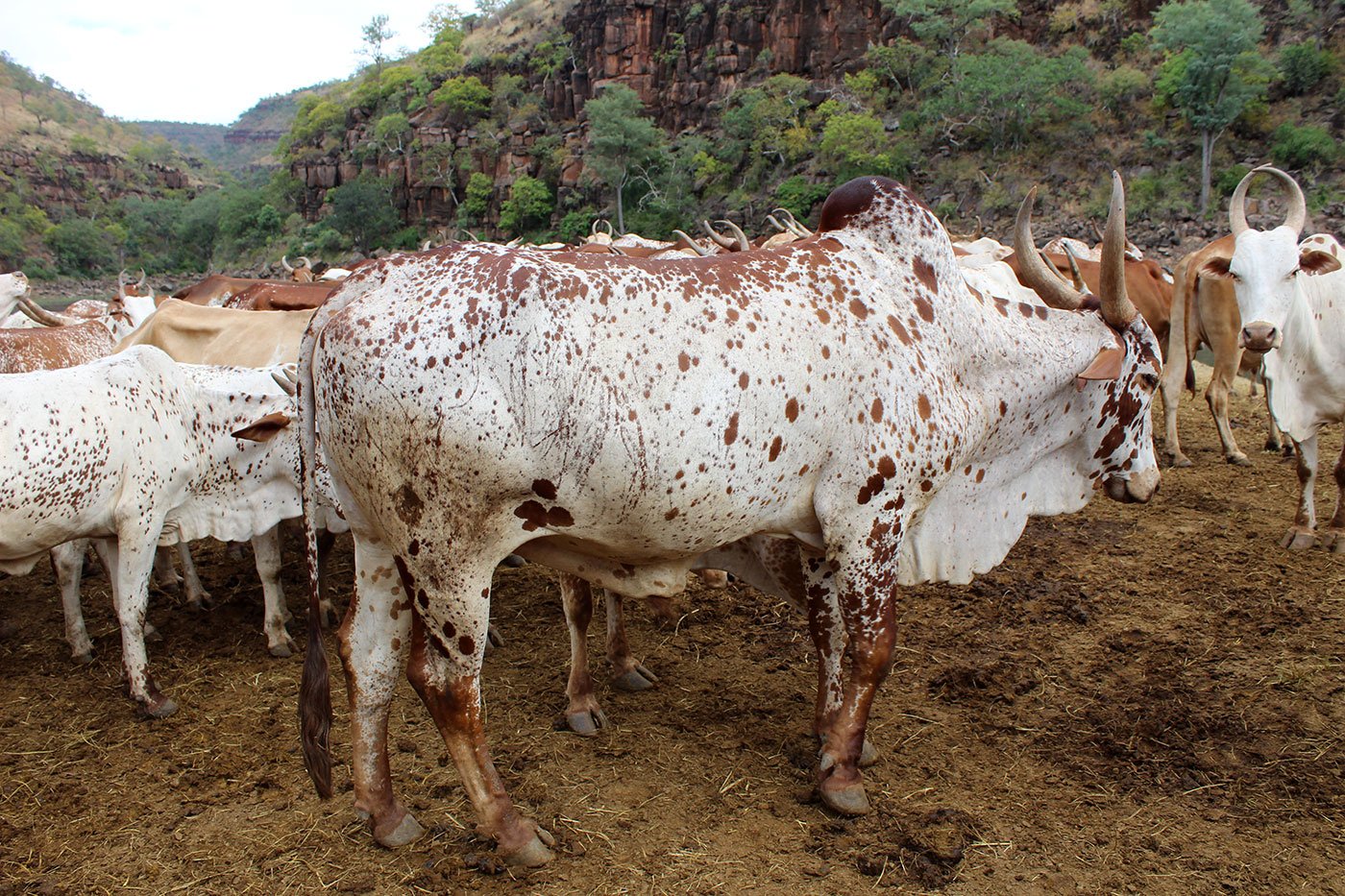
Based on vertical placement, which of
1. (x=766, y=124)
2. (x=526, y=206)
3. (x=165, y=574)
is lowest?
(x=165, y=574)

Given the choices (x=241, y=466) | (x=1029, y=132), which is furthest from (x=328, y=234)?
(x=241, y=466)

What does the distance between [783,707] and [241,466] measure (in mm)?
3171

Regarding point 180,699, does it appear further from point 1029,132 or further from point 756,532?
point 1029,132

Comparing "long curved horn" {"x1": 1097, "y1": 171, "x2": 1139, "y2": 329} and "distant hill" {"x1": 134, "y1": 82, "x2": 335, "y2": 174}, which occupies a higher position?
"distant hill" {"x1": 134, "y1": 82, "x2": 335, "y2": 174}

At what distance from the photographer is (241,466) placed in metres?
5.33

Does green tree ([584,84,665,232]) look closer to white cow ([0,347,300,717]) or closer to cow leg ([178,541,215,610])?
cow leg ([178,541,215,610])

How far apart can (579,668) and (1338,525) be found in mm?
4901

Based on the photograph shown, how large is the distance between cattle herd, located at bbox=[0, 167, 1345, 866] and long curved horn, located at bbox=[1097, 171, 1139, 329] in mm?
18

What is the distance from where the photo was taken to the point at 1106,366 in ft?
12.1

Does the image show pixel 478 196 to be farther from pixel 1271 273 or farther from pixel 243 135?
pixel 243 135

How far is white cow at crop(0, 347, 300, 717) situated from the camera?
4.48 meters

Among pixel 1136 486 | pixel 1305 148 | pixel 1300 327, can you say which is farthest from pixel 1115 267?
pixel 1305 148

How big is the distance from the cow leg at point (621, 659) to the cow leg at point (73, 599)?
289 cm

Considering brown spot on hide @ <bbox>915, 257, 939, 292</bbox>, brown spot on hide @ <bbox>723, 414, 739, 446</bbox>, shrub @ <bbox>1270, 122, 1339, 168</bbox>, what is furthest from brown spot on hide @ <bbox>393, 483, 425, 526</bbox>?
shrub @ <bbox>1270, 122, 1339, 168</bbox>
